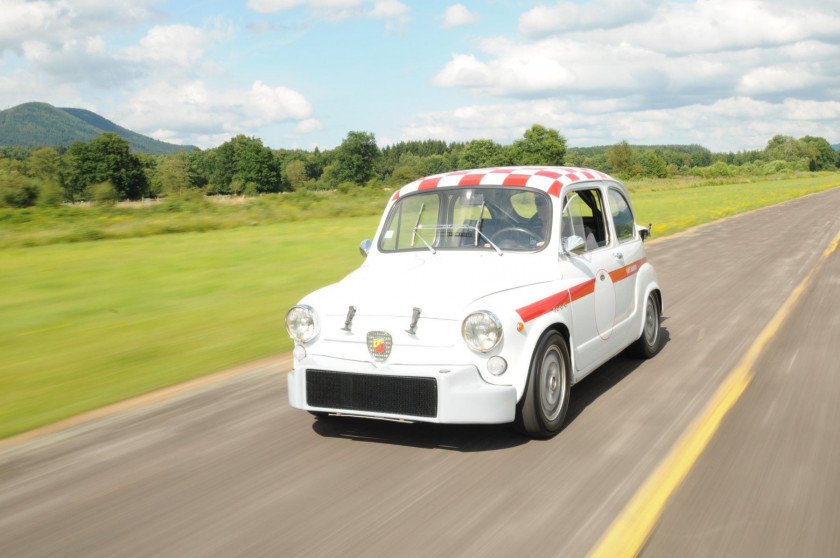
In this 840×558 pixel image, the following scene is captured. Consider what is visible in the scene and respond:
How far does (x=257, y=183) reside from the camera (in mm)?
104938

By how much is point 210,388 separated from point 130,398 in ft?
2.25

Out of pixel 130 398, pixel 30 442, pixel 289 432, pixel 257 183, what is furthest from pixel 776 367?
pixel 257 183

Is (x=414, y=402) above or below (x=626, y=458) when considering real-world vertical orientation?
above

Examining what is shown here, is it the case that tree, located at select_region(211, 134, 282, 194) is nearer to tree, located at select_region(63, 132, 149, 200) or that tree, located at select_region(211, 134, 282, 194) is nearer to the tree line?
the tree line

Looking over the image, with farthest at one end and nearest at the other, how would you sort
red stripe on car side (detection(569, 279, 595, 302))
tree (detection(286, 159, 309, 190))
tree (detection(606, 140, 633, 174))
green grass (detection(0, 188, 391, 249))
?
tree (detection(606, 140, 633, 174)) < tree (detection(286, 159, 309, 190)) < green grass (detection(0, 188, 391, 249)) < red stripe on car side (detection(569, 279, 595, 302))

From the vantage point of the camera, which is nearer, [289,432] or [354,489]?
[354,489]

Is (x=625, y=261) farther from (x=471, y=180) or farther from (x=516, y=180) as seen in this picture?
(x=471, y=180)

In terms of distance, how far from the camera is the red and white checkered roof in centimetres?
606

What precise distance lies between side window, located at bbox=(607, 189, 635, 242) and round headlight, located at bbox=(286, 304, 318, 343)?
319cm

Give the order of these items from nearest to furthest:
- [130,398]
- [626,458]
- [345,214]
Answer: [626,458] → [130,398] → [345,214]

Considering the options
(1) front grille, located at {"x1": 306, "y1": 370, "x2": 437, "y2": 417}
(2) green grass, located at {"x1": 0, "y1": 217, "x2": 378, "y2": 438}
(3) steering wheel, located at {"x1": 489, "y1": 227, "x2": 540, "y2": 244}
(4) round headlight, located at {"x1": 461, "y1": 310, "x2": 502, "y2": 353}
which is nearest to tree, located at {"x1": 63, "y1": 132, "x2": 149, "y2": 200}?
(2) green grass, located at {"x1": 0, "y1": 217, "x2": 378, "y2": 438}

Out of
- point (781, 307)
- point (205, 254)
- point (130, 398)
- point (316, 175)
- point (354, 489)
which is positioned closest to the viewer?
point (354, 489)

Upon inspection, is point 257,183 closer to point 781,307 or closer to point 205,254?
point 205,254

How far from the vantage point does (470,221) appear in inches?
241
